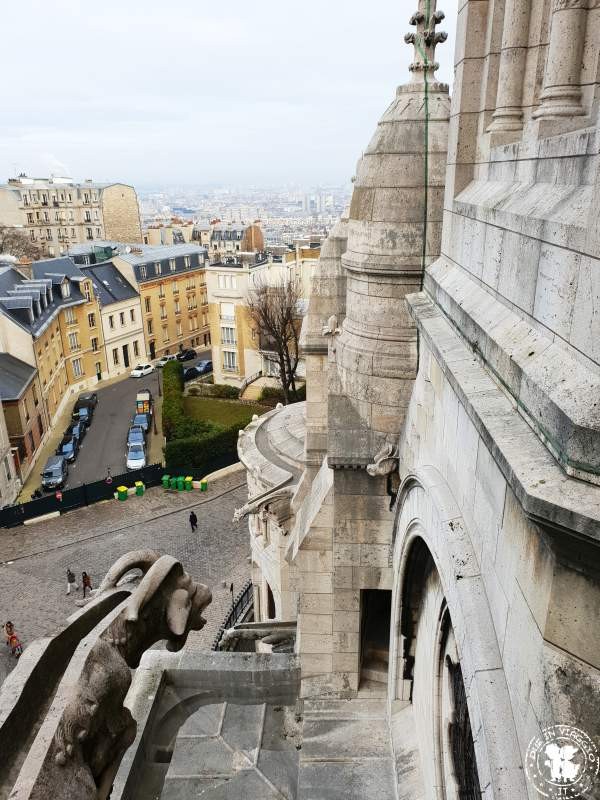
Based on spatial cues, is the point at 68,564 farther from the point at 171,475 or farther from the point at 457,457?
the point at 457,457

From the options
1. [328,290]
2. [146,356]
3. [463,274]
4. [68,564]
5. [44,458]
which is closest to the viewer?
[463,274]

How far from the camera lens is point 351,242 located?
771 centimetres

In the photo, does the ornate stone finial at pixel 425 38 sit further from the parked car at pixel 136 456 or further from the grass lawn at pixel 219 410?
the grass lawn at pixel 219 410

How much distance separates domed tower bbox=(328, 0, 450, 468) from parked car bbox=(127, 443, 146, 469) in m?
26.8

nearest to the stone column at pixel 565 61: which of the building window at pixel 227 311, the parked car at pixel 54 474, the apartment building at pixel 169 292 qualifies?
the parked car at pixel 54 474

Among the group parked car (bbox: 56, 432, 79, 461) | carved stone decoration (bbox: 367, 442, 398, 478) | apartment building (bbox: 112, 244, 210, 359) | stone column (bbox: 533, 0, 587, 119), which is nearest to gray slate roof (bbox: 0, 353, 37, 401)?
parked car (bbox: 56, 432, 79, 461)

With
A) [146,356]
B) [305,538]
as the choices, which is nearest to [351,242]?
[305,538]

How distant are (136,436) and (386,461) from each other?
3023cm

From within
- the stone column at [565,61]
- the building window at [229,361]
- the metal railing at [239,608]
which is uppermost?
the stone column at [565,61]

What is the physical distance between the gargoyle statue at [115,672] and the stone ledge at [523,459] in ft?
8.45

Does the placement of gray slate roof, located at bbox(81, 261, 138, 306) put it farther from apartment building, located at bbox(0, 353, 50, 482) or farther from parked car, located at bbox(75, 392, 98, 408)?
apartment building, located at bbox(0, 353, 50, 482)

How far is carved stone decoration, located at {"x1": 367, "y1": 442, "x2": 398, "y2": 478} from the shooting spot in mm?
7352

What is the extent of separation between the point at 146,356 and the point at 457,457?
167 ft

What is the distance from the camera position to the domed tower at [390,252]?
704cm
